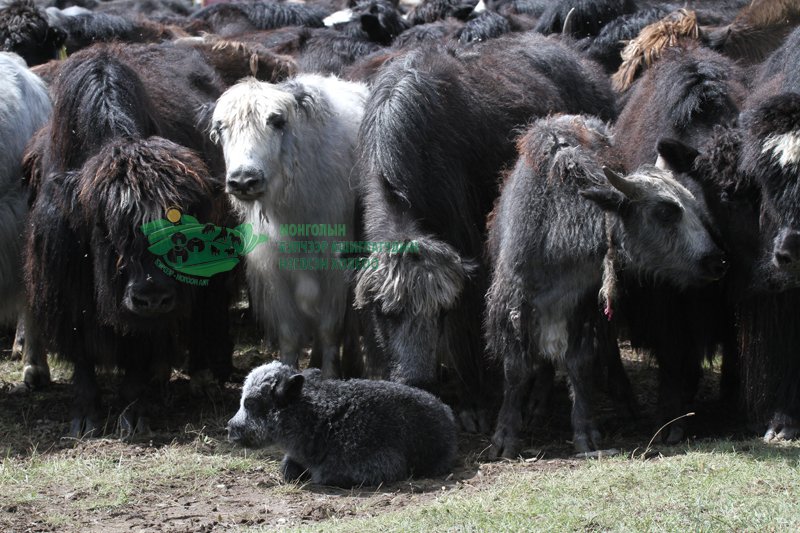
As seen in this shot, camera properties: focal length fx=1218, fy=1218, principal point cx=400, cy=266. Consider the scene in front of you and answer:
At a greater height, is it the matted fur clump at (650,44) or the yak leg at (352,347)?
the matted fur clump at (650,44)

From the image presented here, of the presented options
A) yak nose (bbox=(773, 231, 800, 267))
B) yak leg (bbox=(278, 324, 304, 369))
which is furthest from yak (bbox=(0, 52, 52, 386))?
yak nose (bbox=(773, 231, 800, 267))

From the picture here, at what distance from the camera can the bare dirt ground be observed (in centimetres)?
652

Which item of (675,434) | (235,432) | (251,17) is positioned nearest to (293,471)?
(235,432)

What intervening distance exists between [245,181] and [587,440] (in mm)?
2811

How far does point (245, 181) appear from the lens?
816 centimetres

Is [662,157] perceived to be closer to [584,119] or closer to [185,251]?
[584,119]

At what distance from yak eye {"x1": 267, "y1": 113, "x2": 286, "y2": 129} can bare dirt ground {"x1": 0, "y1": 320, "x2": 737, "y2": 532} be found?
6.88ft

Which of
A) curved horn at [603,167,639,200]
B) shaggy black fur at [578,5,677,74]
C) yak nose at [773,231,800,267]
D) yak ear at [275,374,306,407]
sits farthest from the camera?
shaggy black fur at [578,5,677,74]

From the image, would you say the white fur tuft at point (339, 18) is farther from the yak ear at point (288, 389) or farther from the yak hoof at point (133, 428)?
the yak ear at point (288, 389)

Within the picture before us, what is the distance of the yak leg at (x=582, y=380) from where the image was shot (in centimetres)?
761

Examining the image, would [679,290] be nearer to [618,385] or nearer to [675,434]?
[675,434]

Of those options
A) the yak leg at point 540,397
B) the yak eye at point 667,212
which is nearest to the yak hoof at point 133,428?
the yak leg at point 540,397

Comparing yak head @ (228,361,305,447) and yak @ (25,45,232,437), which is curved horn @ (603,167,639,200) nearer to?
yak head @ (228,361,305,447)

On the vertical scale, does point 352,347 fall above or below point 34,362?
above
